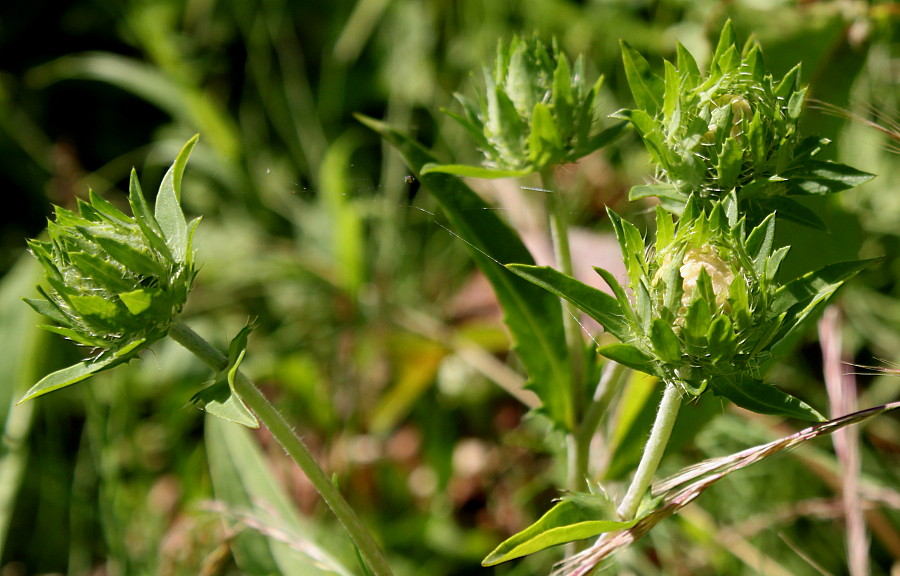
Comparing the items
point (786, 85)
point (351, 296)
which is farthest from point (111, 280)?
point (351, 296)

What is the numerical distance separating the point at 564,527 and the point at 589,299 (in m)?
0.32

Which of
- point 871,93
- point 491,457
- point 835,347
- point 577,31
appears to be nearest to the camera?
point 835,347

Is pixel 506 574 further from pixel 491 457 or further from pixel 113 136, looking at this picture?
pixel 113 136

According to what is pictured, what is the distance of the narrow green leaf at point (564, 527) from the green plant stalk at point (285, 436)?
9.4 inches

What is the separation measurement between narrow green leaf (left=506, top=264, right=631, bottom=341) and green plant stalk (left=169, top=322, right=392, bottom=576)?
1.57 ft

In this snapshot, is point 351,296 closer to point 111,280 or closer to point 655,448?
point 111,280

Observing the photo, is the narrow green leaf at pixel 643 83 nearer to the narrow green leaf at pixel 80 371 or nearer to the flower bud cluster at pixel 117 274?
the flower bud cluster at pixel 117 274

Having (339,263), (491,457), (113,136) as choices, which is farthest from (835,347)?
(113,136)

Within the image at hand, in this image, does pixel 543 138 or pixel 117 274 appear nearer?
pixel 117 274

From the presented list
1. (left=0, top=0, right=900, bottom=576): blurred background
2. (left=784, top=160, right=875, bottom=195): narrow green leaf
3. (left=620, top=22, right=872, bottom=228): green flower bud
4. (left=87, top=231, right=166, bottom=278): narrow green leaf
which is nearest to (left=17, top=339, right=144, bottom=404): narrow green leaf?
(left=87, top=231, right=166, bottom=278): narrow green leaf

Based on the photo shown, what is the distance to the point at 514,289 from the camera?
1.61m

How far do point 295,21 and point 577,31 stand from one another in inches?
56.2

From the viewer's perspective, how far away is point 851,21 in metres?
2.06

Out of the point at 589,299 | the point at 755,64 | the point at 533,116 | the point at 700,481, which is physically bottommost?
the point at 700,481
